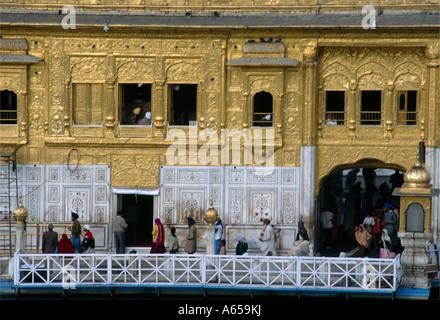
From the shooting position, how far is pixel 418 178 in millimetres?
30531

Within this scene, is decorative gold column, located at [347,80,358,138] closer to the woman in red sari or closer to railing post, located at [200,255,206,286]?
railing post, located at [200,255,206,286]

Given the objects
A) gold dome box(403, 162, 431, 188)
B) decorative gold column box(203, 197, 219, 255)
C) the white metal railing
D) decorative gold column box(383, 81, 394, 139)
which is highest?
decorative gold column box(383, 81, 394, 139)

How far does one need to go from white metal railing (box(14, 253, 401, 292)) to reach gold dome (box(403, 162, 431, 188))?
1.79m

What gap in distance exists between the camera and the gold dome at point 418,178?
30531 millimetres

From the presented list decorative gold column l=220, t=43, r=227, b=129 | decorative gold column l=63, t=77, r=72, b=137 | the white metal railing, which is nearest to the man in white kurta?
the white metal railing

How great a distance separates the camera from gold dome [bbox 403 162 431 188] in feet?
100

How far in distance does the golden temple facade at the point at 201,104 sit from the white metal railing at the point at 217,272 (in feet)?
11.0

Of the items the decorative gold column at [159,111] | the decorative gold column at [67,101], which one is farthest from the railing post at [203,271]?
the decorative gold column at [67,101]

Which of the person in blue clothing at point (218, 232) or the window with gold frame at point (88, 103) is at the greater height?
the window with gold frame at point (88, 103)

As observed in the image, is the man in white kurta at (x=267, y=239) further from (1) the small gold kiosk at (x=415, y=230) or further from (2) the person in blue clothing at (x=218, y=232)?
(1) the small gold kiosk at (x=415, y=230)

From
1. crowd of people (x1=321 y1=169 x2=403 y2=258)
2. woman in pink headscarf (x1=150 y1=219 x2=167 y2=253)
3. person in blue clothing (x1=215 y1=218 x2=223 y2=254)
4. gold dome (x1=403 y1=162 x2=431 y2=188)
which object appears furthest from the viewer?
crowd of people (x1=321 y1=169 x2=403 y2=258)

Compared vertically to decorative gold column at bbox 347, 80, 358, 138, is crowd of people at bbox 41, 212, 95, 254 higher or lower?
lower

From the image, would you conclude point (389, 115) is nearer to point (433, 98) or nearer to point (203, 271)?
point (433, 98)
